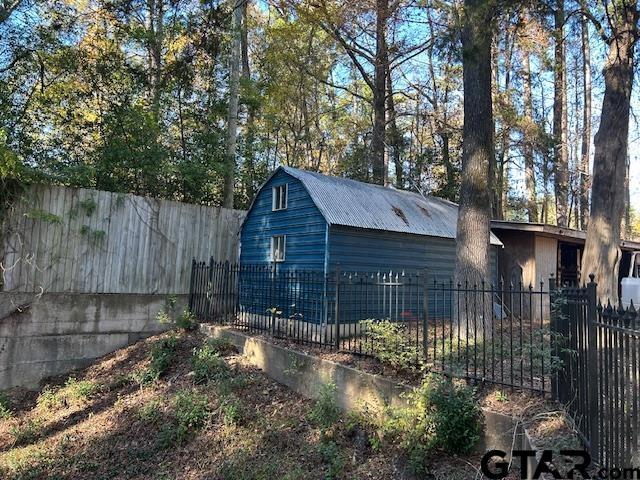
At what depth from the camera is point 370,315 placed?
375 inches

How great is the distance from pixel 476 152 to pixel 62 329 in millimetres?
8498

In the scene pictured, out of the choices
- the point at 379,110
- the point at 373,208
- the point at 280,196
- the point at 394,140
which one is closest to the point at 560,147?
the point at 394,140

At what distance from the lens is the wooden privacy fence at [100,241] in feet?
27.1

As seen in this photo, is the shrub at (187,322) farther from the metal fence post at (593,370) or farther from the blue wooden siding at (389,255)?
the metal fence post at (593,370)

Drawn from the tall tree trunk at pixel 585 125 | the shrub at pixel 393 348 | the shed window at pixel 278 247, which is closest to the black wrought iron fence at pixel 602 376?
the shrub at pixel 393 348

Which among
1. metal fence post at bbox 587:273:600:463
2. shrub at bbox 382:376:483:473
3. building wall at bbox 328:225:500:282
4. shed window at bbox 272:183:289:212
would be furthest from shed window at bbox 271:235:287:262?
metal fence post at bbox 587:273:600:463

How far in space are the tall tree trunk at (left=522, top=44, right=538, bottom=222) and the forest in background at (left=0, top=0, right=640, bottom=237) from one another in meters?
0.10

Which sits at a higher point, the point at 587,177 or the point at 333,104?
the point at 333,104

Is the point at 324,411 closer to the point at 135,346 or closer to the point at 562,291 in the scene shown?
the point at 562,291

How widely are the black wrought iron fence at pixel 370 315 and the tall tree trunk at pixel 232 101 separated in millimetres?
4090

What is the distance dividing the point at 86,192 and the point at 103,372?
3594mm

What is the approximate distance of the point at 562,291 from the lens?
454 cm

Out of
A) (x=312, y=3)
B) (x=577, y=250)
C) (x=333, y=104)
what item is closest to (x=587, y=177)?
(x=577, y=250)

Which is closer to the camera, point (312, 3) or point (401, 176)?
point (312, 3)
